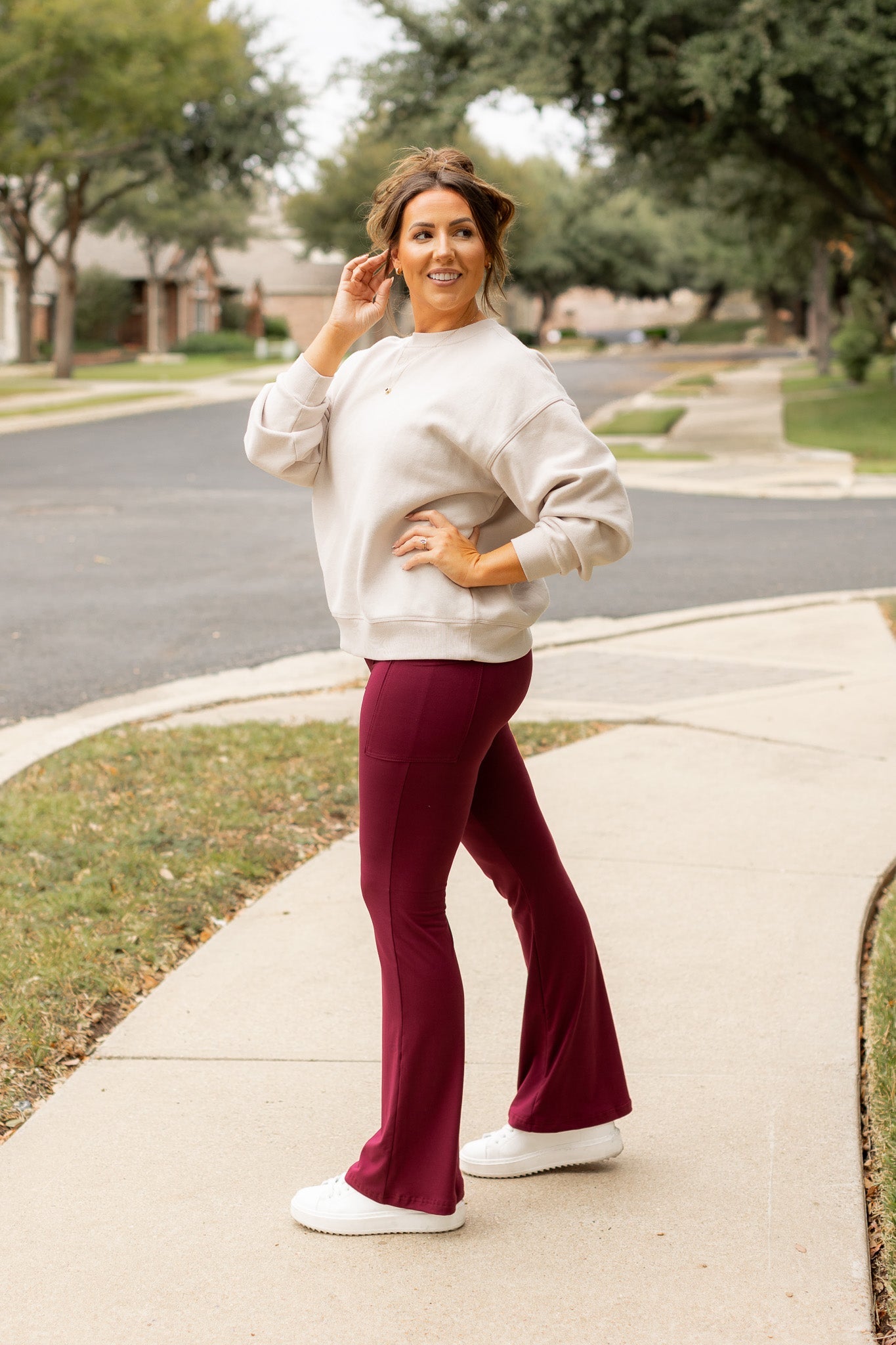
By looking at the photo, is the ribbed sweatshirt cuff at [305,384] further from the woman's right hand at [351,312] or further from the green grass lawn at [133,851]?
the green grass lawn at [133,851]

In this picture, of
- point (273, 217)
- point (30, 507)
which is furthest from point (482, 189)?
point (273, 217)

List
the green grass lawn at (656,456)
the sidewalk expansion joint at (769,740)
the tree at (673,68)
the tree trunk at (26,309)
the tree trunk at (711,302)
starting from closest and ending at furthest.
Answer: the sidewalk expansion joint at (769,740) → the tree at (673,68) → the green grass lawn at (656,456) → the tree trunk at (26,309) → the tree trunk at (711,302)

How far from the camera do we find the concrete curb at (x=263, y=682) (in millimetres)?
6137

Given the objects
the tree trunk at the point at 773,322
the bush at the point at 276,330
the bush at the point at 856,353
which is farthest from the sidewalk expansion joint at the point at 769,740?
the tree trunk at the point at 773,322

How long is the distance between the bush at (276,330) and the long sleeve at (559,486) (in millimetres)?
68704

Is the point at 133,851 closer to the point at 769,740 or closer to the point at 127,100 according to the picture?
the point at 769,740

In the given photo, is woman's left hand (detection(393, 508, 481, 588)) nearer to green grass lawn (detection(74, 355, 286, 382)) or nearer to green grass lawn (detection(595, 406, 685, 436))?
green grass lawn (detection(595, 406, 685, 436))

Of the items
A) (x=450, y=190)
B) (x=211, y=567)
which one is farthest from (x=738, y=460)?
(x=450, y=190)

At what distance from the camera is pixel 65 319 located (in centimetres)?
4012

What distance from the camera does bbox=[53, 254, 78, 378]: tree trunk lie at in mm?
39750

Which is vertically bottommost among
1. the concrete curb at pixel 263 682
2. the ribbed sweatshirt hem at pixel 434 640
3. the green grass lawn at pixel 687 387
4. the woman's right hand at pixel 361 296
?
the concrete curb at pixel 263 682

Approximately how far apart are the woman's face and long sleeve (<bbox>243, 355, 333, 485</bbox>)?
0.24m

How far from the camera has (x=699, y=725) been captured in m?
6.22

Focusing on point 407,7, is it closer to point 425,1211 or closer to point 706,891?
point 706,891
